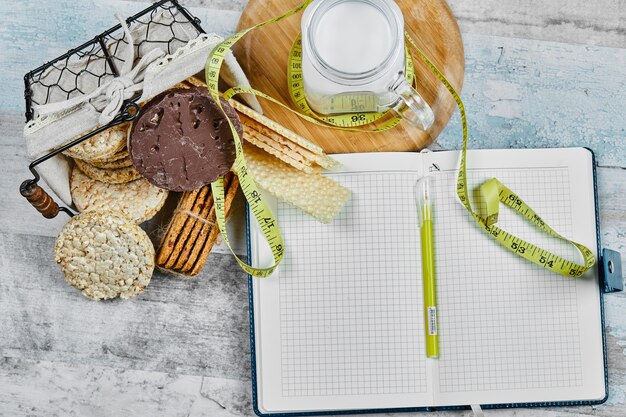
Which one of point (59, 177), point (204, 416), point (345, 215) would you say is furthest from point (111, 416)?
point (345, 215)

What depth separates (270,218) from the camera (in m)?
1.28

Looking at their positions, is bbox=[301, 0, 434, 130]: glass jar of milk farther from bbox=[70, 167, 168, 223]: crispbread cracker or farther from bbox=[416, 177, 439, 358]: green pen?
bbox=[70, 167, 168, 223]: crispbread cracker

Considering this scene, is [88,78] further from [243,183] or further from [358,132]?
[358,132]

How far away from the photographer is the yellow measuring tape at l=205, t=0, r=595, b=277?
1.22m

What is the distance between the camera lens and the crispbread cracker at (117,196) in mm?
1274

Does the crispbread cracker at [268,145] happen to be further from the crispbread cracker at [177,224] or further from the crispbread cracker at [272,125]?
the crispbread cracker at [177,224]

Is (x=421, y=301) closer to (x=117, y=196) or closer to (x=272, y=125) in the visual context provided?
(x=272, y=125)

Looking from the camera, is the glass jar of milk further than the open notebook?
No

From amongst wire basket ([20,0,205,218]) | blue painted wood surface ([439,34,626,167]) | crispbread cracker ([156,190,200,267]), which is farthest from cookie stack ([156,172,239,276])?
blue painted wood surface ([439,34,626,167])

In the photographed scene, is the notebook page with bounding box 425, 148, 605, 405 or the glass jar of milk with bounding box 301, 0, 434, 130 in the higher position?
the glass jar of milk with bounding box 301, 0, 434, 130

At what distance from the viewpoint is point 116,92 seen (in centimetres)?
112

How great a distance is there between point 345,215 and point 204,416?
0.48 m

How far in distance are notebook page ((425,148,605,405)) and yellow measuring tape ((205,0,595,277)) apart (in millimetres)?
16

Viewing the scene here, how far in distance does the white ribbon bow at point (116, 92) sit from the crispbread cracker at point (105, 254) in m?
0.22
